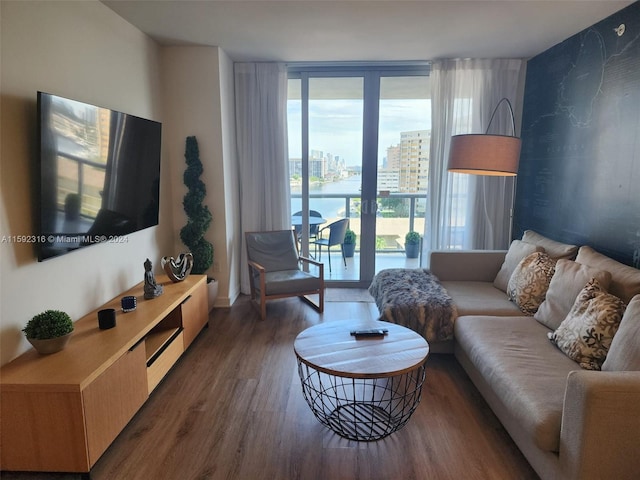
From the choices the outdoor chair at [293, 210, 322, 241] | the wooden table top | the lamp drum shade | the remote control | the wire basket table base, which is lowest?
the wire basket table base

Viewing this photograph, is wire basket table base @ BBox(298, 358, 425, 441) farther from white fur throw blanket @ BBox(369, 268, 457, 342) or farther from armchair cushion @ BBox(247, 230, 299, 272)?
armchair cushion @ BBox(247, 230, 299, 272)

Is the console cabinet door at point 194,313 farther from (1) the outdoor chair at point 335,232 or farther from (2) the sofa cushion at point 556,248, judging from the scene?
(2) the sofa cushion at point 556,248

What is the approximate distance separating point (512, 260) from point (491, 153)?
1037 millimetres

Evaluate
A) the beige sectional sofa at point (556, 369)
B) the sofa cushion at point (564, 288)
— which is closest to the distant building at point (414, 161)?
the beige sectional sofa at point (556, 369)

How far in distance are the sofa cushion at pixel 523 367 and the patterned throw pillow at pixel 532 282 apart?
0.18 metres

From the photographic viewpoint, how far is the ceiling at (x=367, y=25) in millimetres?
2814

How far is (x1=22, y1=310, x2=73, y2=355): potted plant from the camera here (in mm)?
1991

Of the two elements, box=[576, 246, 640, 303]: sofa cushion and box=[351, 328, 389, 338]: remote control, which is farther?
box=[351, 328, 389, 338]: remote control

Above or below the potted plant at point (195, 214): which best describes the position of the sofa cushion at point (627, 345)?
below

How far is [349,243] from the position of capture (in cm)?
490

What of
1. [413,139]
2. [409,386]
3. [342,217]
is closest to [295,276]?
[342,217]

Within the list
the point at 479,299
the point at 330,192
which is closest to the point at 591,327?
the point at 479,299

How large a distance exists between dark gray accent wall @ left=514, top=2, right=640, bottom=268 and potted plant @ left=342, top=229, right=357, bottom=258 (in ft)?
6.18

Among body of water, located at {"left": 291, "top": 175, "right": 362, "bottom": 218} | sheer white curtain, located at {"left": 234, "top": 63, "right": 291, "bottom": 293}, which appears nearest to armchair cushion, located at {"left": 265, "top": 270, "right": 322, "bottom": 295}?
sheer white curtain, located at {"left": 234, "top": 63, "right": 291, "bottom": 293}
